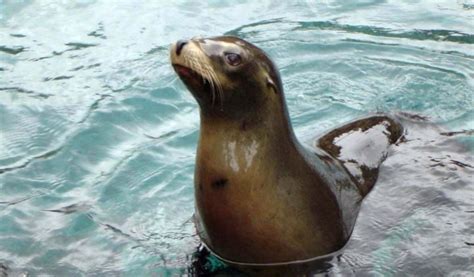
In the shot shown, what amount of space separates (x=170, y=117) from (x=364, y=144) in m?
2.31

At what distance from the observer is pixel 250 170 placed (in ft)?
16.7

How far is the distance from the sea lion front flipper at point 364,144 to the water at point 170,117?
0.10m

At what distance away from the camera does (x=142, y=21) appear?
34.9 feet

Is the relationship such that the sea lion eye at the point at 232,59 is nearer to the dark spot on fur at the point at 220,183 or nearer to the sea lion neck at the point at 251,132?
the sea lion neck at the point at 251,132

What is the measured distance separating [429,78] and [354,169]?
2764mm

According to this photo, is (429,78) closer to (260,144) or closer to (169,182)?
(169,182)

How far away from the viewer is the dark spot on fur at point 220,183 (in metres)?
5.02

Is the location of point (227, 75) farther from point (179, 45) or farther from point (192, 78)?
point (179, 45)

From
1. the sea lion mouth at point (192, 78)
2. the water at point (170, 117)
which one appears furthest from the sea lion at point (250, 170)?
the water at point (170, 117)

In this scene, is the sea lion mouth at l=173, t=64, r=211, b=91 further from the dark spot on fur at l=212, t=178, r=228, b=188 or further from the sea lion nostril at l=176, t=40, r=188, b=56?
the dark spot on fur at l=212, t=178, r=228, b=188

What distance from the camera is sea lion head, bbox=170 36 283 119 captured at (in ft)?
15.6

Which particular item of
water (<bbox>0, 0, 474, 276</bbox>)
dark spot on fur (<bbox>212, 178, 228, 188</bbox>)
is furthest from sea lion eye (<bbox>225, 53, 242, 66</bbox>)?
water (<bbox>0, 0, 474, 276</bbox>)

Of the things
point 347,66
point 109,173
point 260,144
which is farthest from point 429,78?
point 260,144

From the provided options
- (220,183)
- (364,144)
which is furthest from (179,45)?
(364,144)
